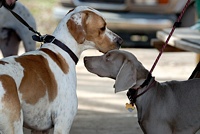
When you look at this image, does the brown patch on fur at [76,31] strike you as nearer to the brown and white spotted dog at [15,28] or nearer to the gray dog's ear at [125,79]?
the gray dog's ear at [125,79]

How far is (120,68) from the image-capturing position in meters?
6.45

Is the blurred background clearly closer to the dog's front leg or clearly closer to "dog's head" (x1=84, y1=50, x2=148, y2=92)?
"dog's head" (x1=84, y1=50, x2=148, y2=92)

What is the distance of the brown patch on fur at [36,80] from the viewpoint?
5.68 m

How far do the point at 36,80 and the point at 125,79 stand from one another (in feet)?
2.80

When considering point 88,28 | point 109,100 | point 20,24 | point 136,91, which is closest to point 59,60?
point 88,28

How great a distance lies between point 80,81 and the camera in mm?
11828

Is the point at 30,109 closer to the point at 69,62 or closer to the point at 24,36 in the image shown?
the point at 69,62

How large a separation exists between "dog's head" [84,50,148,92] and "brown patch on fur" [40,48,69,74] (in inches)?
18.4

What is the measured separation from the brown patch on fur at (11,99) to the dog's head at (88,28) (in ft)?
3.22

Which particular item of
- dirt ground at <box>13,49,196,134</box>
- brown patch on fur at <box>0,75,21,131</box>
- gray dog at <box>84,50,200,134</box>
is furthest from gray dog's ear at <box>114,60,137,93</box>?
dirt ground at <box>13,49,196,134</box>

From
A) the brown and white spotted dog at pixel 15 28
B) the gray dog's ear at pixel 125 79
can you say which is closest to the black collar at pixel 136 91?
the gray dog's ear at pixel 125 79

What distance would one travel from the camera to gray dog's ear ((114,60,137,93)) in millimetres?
6223

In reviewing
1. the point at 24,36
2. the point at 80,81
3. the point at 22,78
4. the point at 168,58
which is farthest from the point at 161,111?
the point at 168,58

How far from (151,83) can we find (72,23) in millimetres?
888
